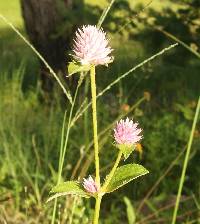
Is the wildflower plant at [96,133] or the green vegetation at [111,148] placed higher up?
the wildflower plant at [96,133]

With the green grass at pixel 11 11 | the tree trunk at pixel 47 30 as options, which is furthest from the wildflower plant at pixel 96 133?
the green grass at pixel 11 11

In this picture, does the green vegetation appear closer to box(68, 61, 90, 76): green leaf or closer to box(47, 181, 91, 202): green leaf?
box(47, 181, 91, 202): green leaf

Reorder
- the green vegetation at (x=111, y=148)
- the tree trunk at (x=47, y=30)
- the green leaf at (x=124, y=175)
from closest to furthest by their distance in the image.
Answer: the green leaf at (x=124, y=175) → the green vegetation at (x=111, y=148) → the tree trunk at (x=47, y=30)

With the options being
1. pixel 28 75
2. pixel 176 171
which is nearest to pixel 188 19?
pixel 176 171

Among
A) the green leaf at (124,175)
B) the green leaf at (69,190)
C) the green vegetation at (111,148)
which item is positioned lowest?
the green vegetation at (111,148)

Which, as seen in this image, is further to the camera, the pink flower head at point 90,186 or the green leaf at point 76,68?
the pink flower head at point 90,186

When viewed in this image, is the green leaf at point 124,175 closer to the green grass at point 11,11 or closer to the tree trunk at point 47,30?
the tree trunk at point 47,30

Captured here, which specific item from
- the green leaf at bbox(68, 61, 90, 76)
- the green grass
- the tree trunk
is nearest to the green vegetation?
the tree trunk

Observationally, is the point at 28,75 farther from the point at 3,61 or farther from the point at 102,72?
the point at 102,72

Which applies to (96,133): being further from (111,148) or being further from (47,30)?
(47,30)
